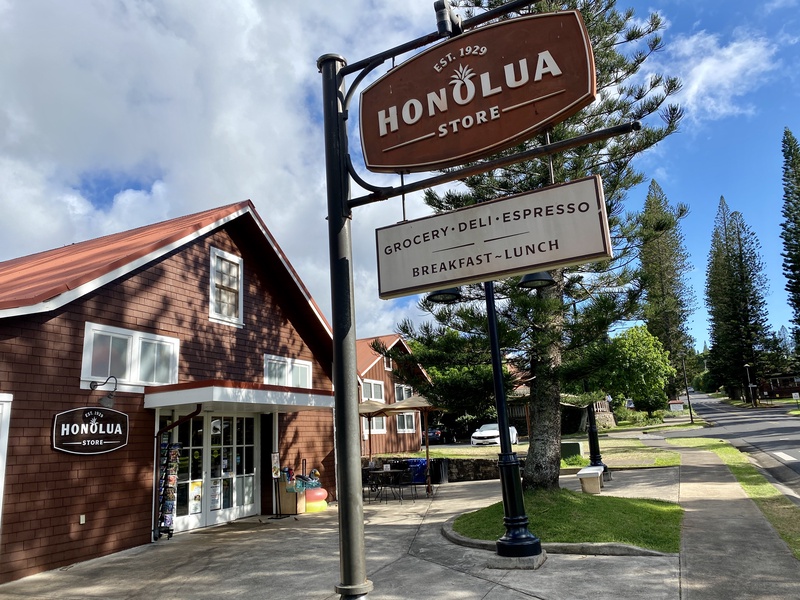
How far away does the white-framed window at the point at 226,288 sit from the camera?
12.4 metres

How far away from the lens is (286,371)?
14.4 m

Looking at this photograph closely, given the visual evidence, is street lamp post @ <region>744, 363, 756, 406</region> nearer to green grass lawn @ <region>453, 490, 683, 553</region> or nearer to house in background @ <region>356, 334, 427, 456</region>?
house in background @ <region>356, 334, 427, 456</region>

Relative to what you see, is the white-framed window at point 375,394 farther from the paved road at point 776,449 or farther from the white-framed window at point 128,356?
the white-framed window at point 128,356

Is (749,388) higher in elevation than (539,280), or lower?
higher

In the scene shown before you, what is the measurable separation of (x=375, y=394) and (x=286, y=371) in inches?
654

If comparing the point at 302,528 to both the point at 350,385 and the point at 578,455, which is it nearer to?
the point at 350,385

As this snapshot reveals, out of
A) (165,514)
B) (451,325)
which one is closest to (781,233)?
(451,325)

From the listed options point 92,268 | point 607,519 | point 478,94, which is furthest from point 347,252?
point 92,268

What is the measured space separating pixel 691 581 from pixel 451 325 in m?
5.70

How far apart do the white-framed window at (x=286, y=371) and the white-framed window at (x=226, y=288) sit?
1.41 m

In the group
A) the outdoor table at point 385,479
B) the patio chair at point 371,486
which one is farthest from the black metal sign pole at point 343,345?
the outdoor table at point 385,479

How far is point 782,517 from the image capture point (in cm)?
934

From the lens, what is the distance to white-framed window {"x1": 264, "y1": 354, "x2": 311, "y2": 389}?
13.8 metres

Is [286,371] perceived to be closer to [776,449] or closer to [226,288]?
[226,288]
